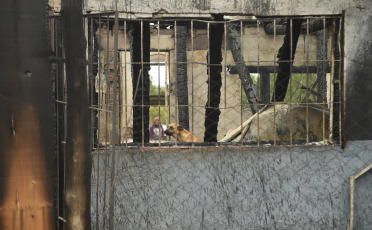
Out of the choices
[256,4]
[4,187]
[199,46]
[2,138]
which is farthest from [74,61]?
[199,46]

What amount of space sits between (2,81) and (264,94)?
12.1 m

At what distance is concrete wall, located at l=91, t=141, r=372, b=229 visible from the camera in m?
4.62

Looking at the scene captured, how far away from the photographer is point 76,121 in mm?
1857

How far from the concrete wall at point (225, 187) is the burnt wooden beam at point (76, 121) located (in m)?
2.68

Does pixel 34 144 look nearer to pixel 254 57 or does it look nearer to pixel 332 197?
pixel 332 197

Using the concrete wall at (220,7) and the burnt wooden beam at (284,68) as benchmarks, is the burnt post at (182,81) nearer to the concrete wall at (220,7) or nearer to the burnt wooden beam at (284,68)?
the burnt wooden beam at (284,68)

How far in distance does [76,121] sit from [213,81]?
4118 millimetres

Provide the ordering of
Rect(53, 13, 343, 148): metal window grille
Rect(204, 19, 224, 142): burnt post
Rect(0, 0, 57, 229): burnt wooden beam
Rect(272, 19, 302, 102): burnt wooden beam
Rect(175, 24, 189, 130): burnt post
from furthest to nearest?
Rect(175, 24, 189, 130): burnt post → Rect(272, 19, 302, 102): burnt wooden beam → Rect(204, 19, 224, 142): burnt post → Rect(53, 13, 343, 148): metal window grille → Rect(0, 0, 57, 229): burnt wooden beam

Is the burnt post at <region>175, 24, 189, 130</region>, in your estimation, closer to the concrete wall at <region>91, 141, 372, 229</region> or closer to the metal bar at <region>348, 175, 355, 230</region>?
the concrete wall at <region>91, 141, 372, 229</region>

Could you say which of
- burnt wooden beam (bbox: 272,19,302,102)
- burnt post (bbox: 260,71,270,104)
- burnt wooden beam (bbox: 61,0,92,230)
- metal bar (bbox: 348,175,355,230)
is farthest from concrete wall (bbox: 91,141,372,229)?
burnt post (bbox: 260,71,270,104)

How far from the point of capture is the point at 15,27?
5.05ft

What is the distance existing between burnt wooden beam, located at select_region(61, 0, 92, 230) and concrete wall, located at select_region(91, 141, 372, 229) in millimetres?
2682

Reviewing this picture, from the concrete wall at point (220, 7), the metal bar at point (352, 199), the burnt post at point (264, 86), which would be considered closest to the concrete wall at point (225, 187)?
the metal bar at point (352, 199)

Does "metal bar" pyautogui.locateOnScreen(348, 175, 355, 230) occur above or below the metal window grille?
below
